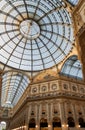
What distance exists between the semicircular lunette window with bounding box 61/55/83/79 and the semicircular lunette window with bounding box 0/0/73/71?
6.34ft

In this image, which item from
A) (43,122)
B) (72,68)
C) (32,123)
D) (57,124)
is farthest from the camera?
(72,68)

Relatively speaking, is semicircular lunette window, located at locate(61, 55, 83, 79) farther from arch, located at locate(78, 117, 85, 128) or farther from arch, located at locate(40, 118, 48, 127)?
arch, located at locate(40, 118, 48, 127)

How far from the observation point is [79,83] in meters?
44.8

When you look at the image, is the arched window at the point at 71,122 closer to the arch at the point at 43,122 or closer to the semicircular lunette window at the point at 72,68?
the arch at the point at 43,122

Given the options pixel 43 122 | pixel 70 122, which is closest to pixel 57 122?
pixel 70 122

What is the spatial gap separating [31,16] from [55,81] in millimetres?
15869

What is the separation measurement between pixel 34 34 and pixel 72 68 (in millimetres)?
12493

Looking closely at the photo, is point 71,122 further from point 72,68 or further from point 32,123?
point 72,68

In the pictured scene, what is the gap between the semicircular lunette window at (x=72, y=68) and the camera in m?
44.1

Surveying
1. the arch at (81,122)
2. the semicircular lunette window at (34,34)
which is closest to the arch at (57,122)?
the arch at (81,122)

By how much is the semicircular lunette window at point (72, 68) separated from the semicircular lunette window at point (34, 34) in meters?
1.93

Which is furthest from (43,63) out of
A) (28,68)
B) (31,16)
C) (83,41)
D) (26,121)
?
(83,41)

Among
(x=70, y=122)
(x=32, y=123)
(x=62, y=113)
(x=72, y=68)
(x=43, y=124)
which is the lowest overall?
(x=43, y=124)

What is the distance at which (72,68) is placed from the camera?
45469mm
